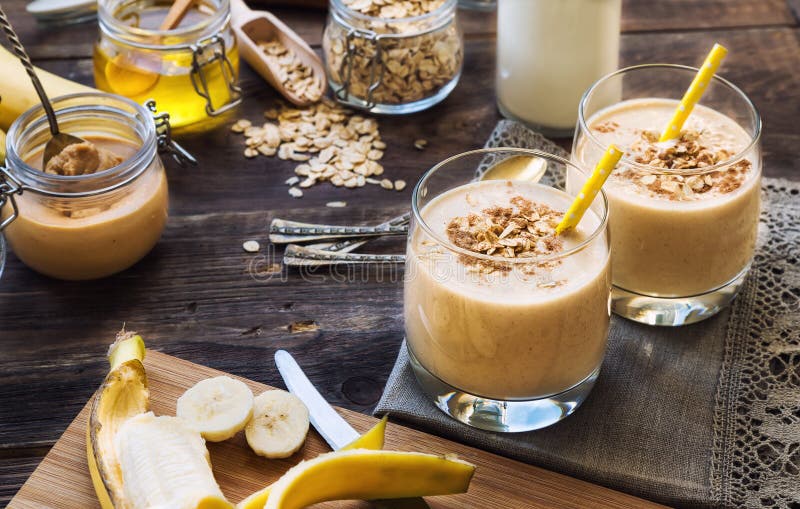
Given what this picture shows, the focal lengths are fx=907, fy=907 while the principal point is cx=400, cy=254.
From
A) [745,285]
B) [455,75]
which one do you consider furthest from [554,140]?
[745,285]

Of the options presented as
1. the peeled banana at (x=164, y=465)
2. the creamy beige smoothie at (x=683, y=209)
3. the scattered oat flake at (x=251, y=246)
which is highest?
the creamy beige smoothie at (x=683, y=209)

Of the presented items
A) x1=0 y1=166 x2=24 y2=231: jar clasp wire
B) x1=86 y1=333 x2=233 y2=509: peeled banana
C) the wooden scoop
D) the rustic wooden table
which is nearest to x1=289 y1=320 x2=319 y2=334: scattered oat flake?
the rustic wooden table

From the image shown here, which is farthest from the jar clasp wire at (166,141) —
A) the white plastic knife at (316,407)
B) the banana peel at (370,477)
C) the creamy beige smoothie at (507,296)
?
the banana peel at (370,477)

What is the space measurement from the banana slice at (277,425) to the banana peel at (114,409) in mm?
132

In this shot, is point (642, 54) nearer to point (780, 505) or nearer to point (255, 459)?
point (780, 505)

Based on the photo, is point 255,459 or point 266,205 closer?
point 255,459

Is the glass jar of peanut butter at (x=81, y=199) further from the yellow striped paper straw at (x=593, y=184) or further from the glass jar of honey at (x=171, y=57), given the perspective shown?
the yellow striped paper straw at (x=593, y=184)

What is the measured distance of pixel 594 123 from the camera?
127 centimetres

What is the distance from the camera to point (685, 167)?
1.15 meters

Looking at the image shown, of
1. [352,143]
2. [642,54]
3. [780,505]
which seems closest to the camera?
[780,505]

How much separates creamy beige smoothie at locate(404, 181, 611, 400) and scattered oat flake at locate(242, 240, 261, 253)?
382mm

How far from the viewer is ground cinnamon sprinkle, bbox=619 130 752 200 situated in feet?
3.71

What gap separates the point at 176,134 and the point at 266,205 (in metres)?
0.27

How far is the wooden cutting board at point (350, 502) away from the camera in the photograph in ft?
3.33
